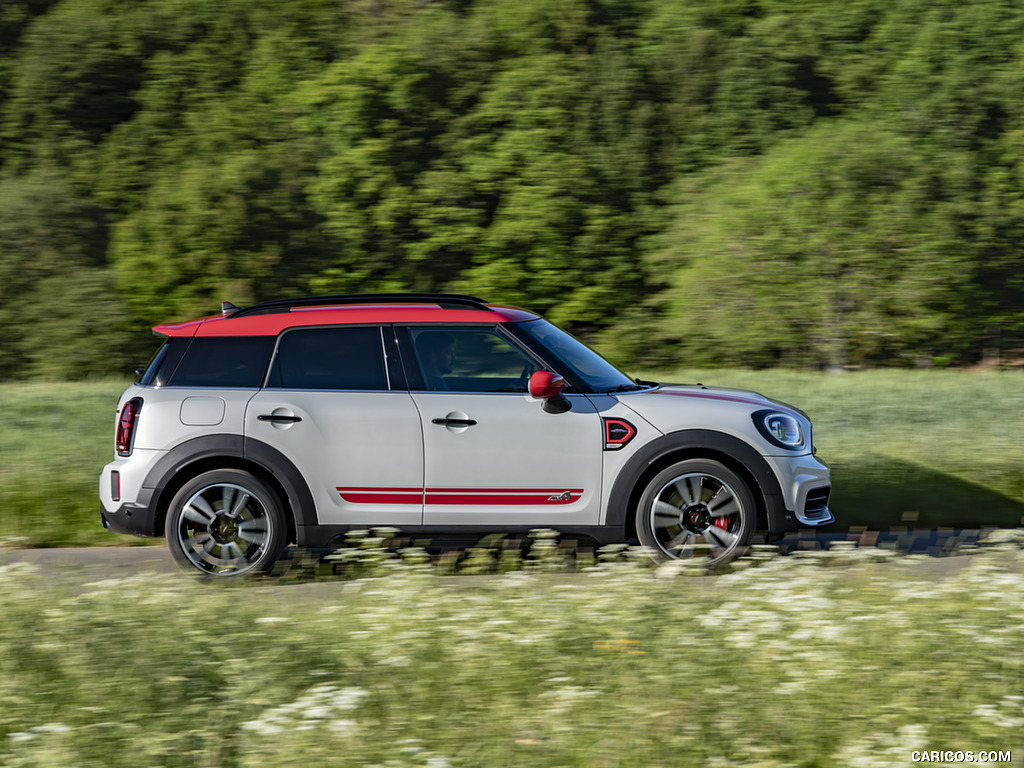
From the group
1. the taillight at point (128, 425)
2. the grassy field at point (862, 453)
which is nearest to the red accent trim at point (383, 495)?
the taillight at point (128, 425)

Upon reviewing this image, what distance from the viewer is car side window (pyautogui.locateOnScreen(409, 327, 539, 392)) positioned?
6445mm

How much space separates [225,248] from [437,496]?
12.3 metres

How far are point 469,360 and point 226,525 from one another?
168 cm

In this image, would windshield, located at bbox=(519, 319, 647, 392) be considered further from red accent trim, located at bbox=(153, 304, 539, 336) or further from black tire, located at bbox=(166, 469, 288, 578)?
black tire, located at bbox=(166, 469, 288, 578)

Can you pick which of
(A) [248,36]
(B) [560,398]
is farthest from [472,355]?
(A) [248,36]

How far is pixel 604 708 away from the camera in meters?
3.91

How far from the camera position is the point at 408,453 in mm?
6191

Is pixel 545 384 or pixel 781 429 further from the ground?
pixel 545 384

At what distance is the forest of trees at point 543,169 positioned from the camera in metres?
17.0

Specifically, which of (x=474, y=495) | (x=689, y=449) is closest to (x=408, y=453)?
(x=474, y=495)

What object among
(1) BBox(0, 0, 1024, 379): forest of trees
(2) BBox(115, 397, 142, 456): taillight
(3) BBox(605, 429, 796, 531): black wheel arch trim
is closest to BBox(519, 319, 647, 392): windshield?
(3) BBox(605, 429, 796, 531): black wheel arch trim

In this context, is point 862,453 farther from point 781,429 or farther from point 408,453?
point 408,453

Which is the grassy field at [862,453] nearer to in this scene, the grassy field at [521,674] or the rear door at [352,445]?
the rear door at [352,445]

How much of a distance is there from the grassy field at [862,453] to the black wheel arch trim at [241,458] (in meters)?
1.51
